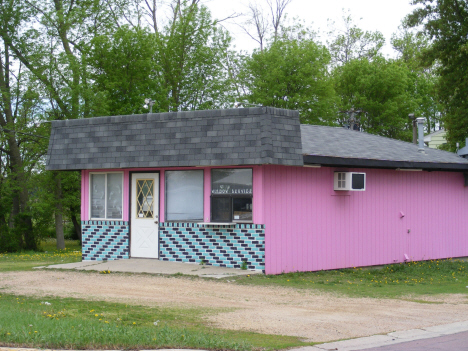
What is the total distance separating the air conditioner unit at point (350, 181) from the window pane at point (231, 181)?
2.65 m

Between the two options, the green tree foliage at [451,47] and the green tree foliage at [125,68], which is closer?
the green tree foliage at [451,47]

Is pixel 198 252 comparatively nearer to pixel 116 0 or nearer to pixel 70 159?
pixel 70 159

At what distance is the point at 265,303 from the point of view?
10.2 m

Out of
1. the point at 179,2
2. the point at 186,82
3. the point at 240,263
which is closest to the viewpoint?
the point at 240,263

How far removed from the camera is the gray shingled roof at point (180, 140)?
13625 mm

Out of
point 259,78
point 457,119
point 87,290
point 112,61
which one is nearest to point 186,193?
point 87,290

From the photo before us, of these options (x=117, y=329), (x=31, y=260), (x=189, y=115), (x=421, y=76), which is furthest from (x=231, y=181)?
(x=421, y=76)

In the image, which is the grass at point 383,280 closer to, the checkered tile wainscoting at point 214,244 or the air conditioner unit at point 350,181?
the checkered tile wainscoting at point 214,244

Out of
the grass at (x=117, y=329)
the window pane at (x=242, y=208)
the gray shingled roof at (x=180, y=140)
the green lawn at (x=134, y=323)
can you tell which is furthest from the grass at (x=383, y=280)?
the grass at (x=117, y=329)

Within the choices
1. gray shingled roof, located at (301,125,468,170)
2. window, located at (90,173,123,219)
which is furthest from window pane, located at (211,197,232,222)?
window, located at (90,173,123,219)

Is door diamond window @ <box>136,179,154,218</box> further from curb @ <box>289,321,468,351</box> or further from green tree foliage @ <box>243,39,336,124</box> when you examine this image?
green tree foliage @ <box>243,39,336,124</box>

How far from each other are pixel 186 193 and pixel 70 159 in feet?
10.8

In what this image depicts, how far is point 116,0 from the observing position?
36.7 meters

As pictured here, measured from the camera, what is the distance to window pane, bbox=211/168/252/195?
1426cm
